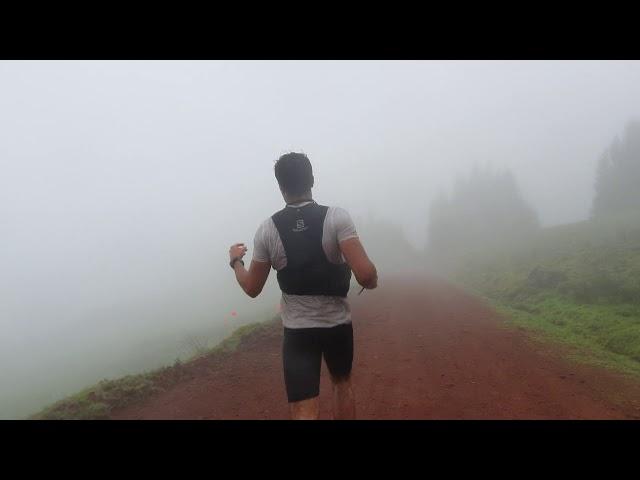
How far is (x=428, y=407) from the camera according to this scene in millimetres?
5465

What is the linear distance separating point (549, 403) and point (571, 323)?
19.9 ft

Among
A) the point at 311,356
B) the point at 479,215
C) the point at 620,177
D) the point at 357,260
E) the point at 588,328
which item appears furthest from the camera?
the point at 479,215

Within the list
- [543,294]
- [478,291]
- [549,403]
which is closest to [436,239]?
[478,291]

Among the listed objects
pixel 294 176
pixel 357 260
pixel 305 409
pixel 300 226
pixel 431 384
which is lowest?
pixel 431 384

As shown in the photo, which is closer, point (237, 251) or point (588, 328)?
point (237, 251)

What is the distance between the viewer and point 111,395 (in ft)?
21.1

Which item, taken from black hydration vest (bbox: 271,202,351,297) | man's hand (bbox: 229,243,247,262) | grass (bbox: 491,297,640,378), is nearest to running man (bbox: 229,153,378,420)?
black hydration vest (bbox: 271,202,351,297)

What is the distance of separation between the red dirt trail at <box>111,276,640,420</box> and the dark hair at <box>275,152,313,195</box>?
12.5 ft

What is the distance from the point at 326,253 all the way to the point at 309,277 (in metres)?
0.20

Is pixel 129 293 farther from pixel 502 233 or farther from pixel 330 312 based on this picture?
pixel 330 312

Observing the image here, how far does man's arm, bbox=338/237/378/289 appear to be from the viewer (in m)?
2.51

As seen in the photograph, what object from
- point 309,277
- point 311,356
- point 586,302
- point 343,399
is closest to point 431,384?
point 343,399

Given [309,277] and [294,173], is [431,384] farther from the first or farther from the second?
[294,173]

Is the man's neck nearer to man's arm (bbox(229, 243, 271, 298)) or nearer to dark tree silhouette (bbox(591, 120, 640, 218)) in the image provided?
man's arm (bbox(229, 243, 271, 298))
